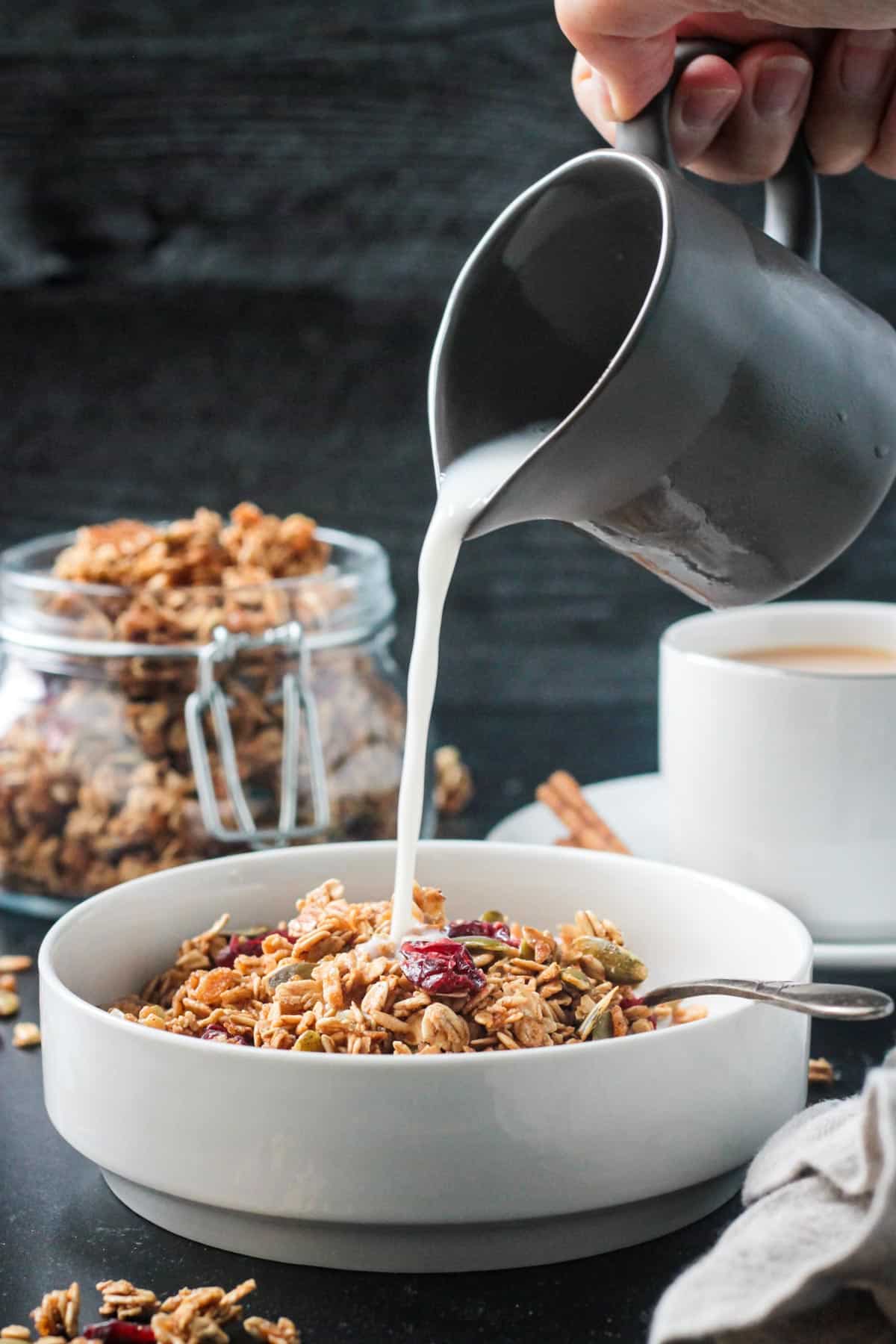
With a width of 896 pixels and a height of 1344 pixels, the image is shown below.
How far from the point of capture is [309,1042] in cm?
74

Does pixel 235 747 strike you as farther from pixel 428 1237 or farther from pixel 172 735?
pixel 428 1237

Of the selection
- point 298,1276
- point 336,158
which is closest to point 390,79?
point 336,158

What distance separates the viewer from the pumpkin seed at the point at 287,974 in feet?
2.71

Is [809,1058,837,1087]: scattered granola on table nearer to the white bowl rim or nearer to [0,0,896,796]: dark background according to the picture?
the white bowl rim

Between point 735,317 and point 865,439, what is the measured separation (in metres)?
0.12

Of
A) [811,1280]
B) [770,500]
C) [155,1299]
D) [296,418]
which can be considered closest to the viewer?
[811,1280]

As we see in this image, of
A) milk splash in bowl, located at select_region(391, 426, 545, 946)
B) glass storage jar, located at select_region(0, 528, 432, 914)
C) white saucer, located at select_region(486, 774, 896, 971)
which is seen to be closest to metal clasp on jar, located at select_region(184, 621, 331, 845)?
glass storage jar, located at select_region(0, 528, 432, 914)

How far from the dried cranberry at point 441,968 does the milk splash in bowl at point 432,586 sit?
39mm

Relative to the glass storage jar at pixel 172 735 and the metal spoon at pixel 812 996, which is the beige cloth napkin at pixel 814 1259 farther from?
the glass storage jar at pixel 172 735

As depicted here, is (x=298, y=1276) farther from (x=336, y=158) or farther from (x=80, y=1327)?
(x=336, y=158)

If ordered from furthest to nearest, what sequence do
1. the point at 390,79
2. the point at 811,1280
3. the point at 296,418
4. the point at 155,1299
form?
the point at 296,418 → the point at 390,79 → the point at 155,1299 → the point at 811,1280

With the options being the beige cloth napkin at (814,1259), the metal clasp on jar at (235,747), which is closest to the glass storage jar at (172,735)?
the metal clasp on jar at (235,747)

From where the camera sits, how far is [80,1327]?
664mm

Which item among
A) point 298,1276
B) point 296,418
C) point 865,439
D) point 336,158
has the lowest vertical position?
point 298,1276
